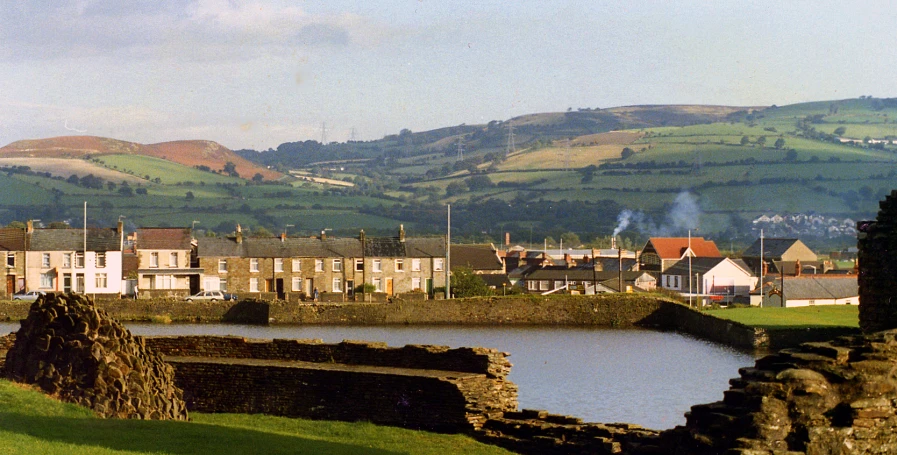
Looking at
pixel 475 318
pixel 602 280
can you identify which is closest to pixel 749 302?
pixel 602 280

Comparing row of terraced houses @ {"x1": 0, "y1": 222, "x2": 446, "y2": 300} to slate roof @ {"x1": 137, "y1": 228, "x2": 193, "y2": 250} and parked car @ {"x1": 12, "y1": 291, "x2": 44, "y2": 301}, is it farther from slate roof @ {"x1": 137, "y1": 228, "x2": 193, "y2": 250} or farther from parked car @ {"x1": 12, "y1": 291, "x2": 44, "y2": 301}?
parked car @ {"x1": 12, "y1": 291, "x2": 44, "y2": 301}

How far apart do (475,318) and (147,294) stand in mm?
17718

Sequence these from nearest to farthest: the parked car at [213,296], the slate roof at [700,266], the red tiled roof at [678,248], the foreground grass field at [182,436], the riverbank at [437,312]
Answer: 1. the foreground grass field at [182,436]
2. the riverbank at [437,312]
3. the parked car at [213,296]
4. the slate roof at [700,266]
5. the red tiled roof at [678,248]

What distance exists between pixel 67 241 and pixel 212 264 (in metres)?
7.85

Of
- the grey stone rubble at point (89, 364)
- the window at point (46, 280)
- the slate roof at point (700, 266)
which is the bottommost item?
the grey stone rubble at point (89, 364)

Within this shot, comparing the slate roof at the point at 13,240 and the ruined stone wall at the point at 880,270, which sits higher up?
the slate roof at the point at 13,240

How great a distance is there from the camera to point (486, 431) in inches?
896

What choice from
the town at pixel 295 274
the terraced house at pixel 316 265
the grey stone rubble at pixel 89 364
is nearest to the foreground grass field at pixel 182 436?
the grey stone rubble at pixel 89 364

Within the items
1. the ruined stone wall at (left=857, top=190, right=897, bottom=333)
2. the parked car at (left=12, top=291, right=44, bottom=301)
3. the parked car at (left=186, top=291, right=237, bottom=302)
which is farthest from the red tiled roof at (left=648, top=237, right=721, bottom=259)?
the ruined stone wall at (left=857, top=190, right=897, bottom=333)

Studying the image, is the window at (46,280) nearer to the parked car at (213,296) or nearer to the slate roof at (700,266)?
the parked car at (213,296)

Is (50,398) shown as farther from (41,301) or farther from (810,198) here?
(810,198)

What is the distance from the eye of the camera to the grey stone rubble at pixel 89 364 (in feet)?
73.6

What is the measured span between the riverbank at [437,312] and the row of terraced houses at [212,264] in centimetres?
591

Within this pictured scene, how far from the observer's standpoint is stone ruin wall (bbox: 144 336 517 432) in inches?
923
